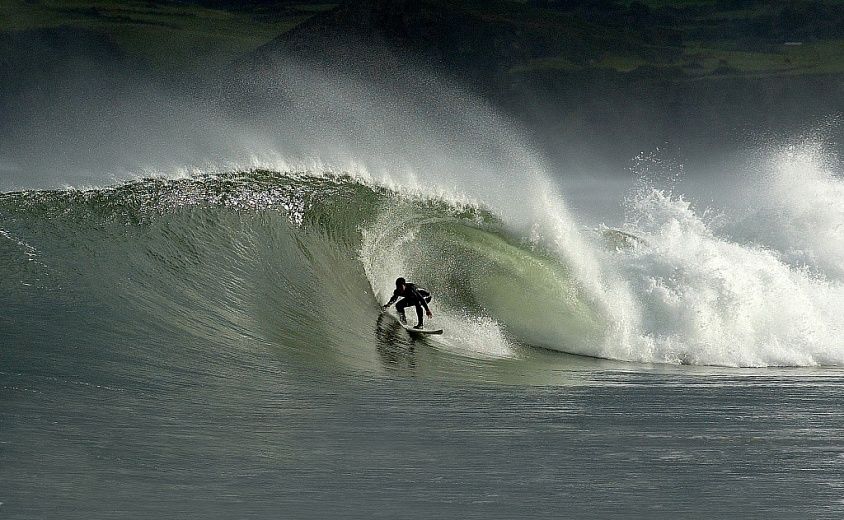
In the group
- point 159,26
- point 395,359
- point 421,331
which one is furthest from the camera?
point 159,26

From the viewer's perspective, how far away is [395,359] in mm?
11578

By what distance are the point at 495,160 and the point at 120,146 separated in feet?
171

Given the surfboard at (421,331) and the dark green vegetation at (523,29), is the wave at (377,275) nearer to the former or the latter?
the surfboard at (421,331)

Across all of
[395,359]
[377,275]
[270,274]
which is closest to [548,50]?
[377,275]

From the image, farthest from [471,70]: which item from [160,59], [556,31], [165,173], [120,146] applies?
[165,173]

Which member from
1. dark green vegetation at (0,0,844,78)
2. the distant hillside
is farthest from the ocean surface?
dark green vegetation at (0,0,844,78)

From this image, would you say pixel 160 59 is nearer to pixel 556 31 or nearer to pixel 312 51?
pixel 312 51

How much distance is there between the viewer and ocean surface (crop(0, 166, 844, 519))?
6.75 m


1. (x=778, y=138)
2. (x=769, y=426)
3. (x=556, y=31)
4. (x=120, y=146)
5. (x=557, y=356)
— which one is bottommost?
(x=769, y=426)

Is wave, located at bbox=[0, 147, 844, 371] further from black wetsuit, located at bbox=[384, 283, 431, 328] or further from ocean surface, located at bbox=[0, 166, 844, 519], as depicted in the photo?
black wetsuit, located at bbox=[384, 283, 431, 328]

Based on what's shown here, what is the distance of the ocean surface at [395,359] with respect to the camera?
6750 mm

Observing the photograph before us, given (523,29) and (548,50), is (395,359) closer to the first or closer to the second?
→ (548,50)

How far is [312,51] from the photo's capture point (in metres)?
109

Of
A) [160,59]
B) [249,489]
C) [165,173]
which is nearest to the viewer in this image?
[249,489]
